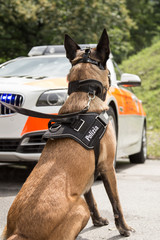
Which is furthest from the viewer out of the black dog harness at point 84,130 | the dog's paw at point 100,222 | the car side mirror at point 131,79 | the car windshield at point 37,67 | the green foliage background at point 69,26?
the green foliage background at point 69,26

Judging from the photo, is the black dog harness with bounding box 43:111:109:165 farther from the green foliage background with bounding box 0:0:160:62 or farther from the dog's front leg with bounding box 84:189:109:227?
the green foliage background with bounding box 0:0:160:62

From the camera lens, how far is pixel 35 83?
544 centimetres

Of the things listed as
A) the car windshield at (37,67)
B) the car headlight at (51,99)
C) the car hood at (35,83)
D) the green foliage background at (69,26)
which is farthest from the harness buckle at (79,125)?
the green foliage background at (69,26)

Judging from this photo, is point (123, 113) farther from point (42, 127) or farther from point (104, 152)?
point (104, 152)

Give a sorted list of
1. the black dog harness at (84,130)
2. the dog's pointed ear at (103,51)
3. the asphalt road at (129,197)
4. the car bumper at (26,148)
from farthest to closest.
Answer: the car bumper at (26,148)
the asphalt road at (129,197)
the dog's pointed ear at (103,51)
the black dog harness at (84,130)

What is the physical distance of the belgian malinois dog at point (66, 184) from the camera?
248cm

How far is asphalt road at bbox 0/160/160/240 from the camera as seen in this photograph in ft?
11.8

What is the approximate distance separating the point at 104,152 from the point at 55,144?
49 centimetres

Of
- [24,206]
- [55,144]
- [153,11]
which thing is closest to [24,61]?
[55,144]

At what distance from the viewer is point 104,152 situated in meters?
3.30

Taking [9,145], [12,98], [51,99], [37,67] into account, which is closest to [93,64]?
[51,99]

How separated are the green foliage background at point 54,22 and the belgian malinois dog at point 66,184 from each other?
12.8 m

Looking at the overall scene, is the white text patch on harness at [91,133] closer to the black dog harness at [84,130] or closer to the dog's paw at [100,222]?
the black dog harness at [84,130]

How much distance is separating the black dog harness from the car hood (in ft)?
7.00
